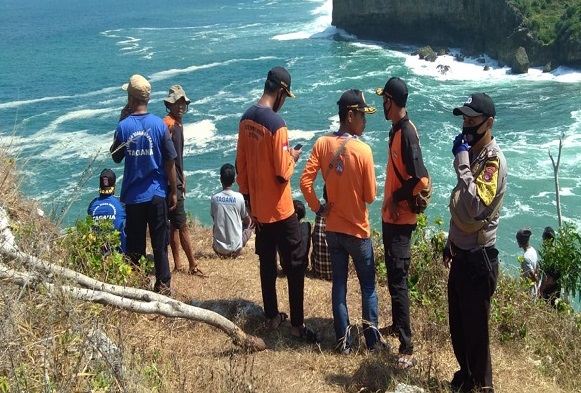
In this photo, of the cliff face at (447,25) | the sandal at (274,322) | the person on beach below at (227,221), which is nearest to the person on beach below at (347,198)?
the sandal at (274,322)

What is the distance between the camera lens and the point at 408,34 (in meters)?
54.5

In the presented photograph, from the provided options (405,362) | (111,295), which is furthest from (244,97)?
(111,295)

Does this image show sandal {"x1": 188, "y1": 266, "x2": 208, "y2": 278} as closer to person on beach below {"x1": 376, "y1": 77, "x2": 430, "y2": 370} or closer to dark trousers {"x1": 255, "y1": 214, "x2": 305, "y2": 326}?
dark trousers {"x1": 255, "y1": 214, "x2": 305, "y2": 326}

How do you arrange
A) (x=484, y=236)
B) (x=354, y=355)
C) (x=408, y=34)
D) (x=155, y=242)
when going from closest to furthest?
(x=484, y=236) → (x=354, y=355) → (x=155, y=242) → (x=408, y=34)

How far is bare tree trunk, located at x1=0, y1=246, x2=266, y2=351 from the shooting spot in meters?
3.80

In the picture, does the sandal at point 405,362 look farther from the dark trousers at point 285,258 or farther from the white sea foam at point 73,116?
the white sea foam at point 73,116

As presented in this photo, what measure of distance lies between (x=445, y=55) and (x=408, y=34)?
7.91 metres

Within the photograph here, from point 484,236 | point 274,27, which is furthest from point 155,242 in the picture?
point 274,27

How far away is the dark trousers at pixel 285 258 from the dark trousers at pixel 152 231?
37.3 inches

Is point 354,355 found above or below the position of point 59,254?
below

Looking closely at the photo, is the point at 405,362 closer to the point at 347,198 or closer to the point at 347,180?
the point at 347,198

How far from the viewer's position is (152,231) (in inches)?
222

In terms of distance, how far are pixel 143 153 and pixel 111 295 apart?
151cm

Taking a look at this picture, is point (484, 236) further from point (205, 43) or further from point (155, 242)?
point (205, 43)
